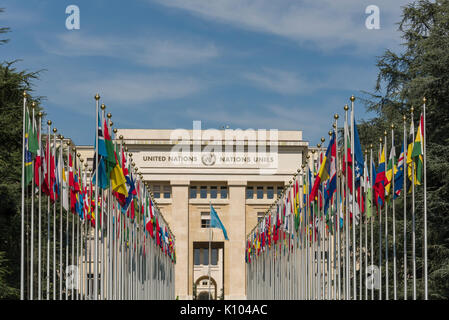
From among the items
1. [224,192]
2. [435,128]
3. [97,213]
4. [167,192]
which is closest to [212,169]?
[224,192]

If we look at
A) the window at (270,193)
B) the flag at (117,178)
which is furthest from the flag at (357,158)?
the window at (270,193)

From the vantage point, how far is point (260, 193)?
287 feet

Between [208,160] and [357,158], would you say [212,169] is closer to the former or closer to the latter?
[208,160]

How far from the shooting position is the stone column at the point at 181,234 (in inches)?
3125

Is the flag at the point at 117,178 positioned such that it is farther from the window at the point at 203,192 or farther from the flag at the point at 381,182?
the window at the point at 203,192

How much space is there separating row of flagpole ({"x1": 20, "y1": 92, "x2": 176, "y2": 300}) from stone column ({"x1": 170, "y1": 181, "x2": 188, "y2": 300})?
1030 inches

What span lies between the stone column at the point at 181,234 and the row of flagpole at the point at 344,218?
64.0 ft

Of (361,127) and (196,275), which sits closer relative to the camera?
(361,127)

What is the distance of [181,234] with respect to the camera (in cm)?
8119

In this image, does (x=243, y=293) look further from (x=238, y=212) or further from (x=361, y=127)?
(x=361, y=127)

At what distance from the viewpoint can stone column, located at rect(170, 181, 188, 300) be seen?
79.4m

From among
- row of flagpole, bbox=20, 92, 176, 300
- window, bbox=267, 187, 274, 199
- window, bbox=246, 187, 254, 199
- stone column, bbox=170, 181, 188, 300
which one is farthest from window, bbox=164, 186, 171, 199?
row of flagpole, bbox=20, 92, 176, 300
